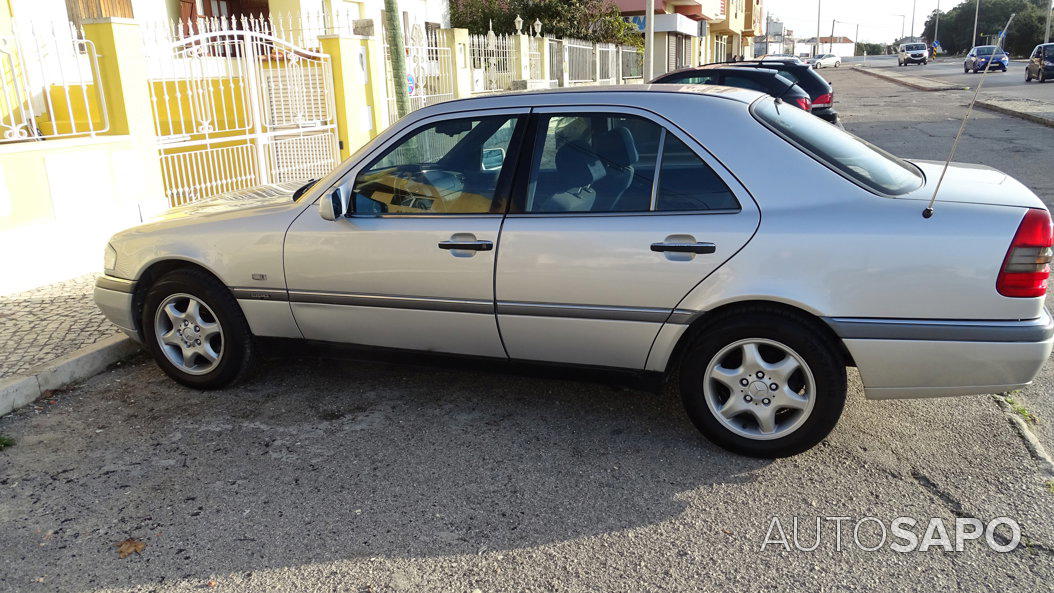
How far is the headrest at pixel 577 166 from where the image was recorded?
3.83 meters

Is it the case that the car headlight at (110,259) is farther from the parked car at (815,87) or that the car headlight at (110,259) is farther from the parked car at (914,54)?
the parked car at (914,54)

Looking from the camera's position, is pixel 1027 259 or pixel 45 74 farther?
pixel 45 74

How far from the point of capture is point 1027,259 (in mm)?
3223

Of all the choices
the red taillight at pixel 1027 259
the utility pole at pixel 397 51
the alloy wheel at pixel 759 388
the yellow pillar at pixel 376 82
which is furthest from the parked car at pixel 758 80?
the alloy wheel at pixel 759 388

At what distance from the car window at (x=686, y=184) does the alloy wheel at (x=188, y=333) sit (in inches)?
101

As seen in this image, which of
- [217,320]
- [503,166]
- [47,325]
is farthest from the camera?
[47,325]

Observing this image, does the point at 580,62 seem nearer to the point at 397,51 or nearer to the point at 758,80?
the point at 758,80

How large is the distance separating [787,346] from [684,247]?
611 mm

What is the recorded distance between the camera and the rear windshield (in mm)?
3590

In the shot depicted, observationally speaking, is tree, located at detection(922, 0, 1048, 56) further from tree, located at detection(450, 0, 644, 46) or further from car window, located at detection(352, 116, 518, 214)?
car window, located at detection(352, 116, 518, 214)

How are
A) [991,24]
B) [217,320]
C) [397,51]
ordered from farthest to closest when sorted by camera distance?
[991,24], [397,51], [217,320]

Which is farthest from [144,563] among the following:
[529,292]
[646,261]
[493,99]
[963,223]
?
[963,223]

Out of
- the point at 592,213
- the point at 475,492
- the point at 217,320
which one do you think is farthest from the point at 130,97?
the point at 475,492

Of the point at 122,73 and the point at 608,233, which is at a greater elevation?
the point at 122,73
